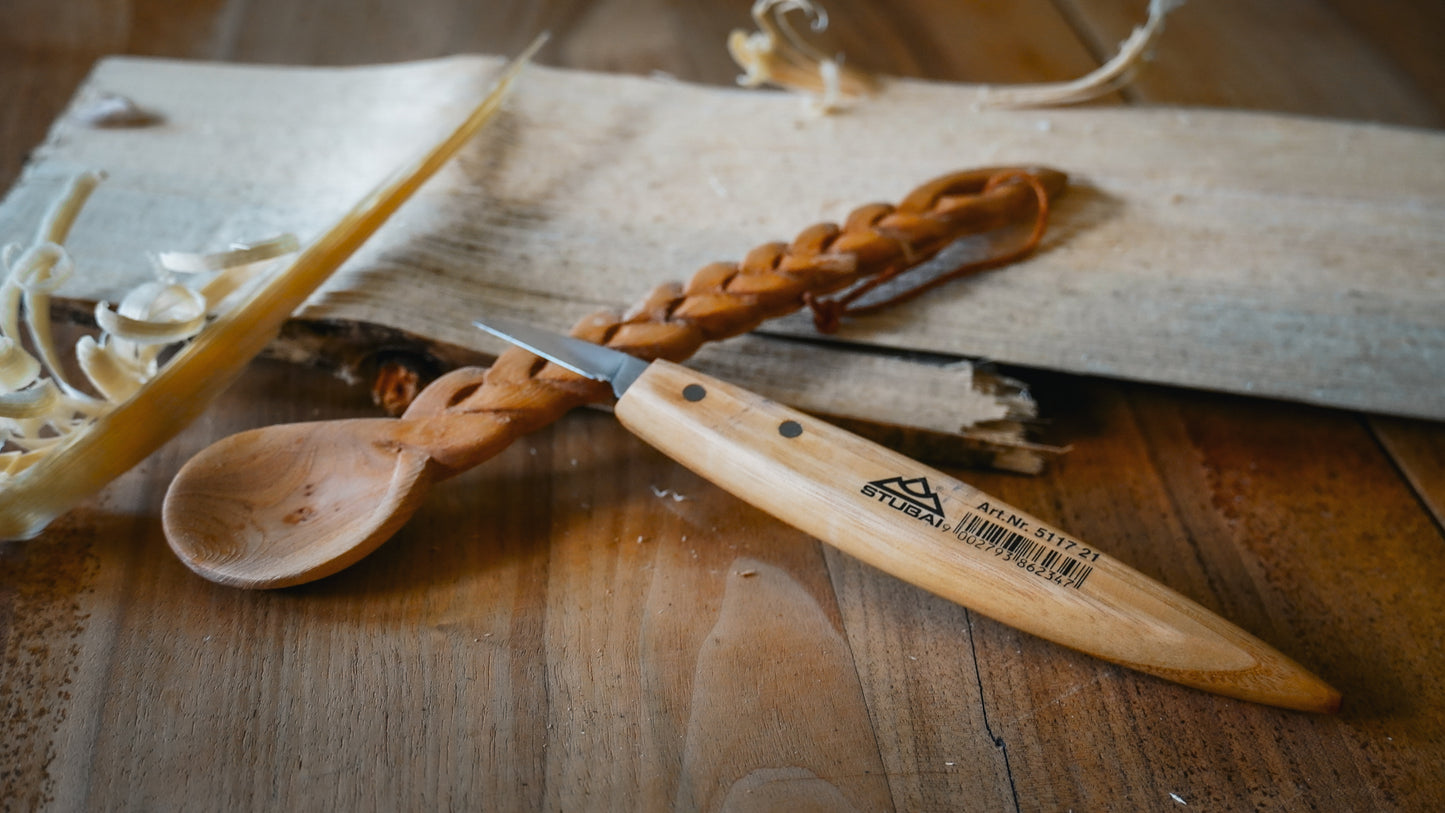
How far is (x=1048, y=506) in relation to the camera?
2.28 feet

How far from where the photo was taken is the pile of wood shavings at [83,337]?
0.61 meters

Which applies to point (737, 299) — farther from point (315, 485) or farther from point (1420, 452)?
point (1420, 452)

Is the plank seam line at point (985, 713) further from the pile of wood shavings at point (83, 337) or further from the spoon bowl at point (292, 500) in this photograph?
the pile of wood shavings at point (83, 337)

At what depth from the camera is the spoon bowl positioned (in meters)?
0.60

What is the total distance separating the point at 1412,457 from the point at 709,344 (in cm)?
52

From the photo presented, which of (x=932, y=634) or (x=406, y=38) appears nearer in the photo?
(x=932, y=634)

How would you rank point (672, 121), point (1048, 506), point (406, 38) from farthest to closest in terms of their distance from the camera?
point (406, 38), point (672, 121), point (1048, 506)

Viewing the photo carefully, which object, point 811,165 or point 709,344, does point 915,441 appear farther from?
point 811,165

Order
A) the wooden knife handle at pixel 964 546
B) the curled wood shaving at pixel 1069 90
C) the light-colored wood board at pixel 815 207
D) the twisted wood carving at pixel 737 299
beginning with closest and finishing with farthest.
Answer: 1. the wooden knife handle at pixel 964 546
2. the twisted wood carving at pixel 737 299
3. the light-colored wood board at pixel 815 207
4. the curled wood shaving at pixel 1069 90

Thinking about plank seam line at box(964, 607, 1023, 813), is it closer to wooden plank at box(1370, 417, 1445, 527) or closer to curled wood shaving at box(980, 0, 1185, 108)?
wooden plank at box(1370, 417, 1445, 527)

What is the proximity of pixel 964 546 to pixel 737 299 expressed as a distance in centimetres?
24

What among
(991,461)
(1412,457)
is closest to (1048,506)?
(991,461)

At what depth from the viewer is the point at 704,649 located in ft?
1.98

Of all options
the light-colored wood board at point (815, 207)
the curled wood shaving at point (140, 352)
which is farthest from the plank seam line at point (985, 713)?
the curled wood shaving at point (140, 352)
